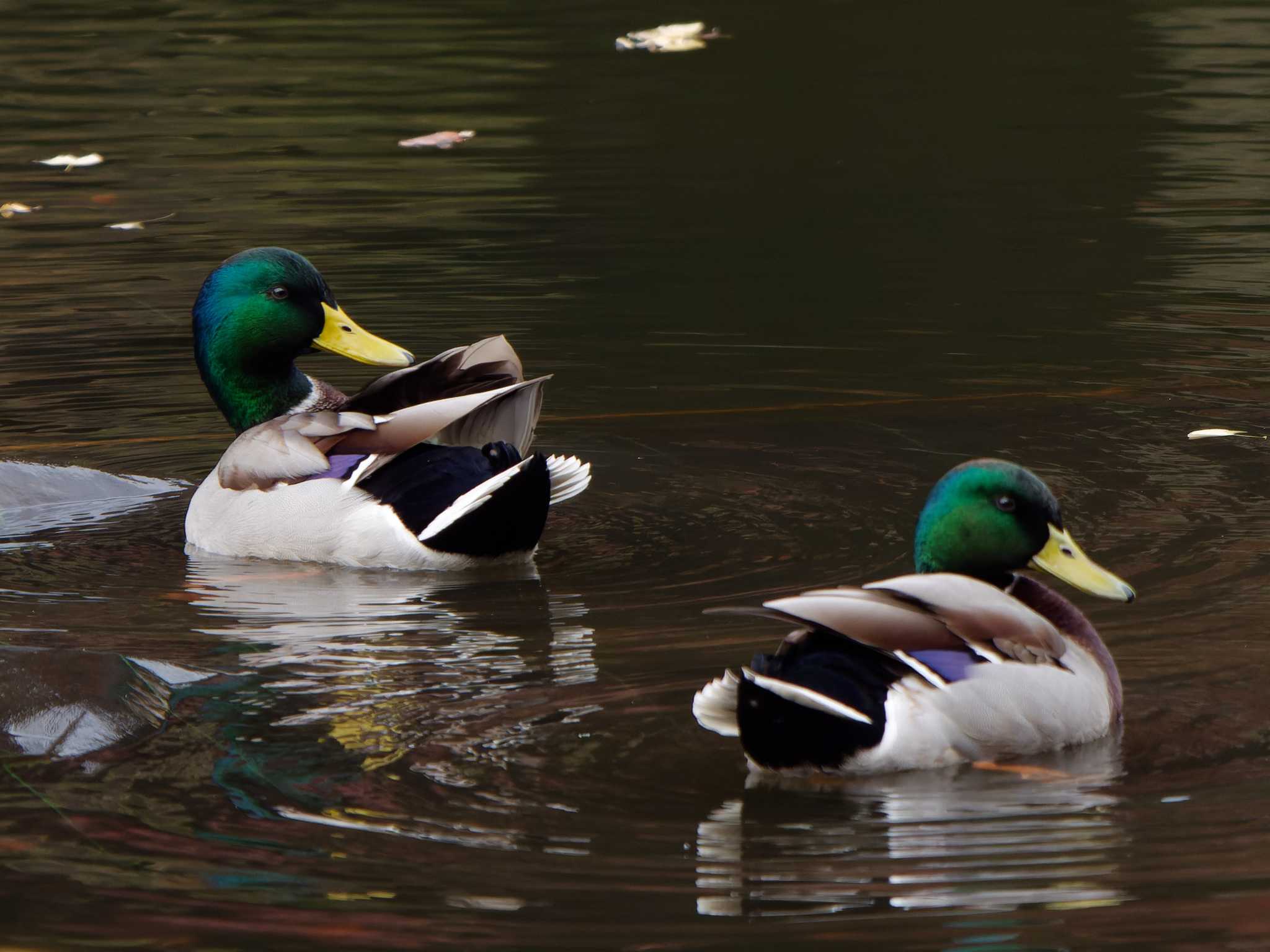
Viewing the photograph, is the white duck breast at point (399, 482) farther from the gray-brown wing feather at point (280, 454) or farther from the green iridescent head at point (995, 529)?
the green iridescent head at point (995, 529)

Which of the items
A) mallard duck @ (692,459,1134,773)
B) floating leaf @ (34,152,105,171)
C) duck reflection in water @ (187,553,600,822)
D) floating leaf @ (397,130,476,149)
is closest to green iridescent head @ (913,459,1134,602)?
mallard duck @ (692,459,1134,773)

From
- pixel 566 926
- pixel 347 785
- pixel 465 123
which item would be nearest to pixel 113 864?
pixel 347 785

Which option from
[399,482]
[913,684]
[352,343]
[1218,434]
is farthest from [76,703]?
[1218,434]

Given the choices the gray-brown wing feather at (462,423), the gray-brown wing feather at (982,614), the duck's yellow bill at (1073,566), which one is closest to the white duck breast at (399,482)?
the gray-brown wing feather at (462,423)

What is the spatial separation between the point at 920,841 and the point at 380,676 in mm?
1820

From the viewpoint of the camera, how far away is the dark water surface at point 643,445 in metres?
4.37

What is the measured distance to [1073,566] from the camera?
18.2 feet

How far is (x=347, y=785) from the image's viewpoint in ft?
15.9

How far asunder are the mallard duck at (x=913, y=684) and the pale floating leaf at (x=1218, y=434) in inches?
123

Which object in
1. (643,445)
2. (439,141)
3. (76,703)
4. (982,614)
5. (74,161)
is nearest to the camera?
(982,614)

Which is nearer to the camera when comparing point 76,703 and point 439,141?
point 76,703

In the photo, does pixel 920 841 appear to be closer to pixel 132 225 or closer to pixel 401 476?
pixel 401 476

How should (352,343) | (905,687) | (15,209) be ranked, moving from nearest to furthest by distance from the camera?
(905,687) < (352,343) < (15,209)

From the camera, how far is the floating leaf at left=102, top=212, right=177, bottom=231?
1277cm
